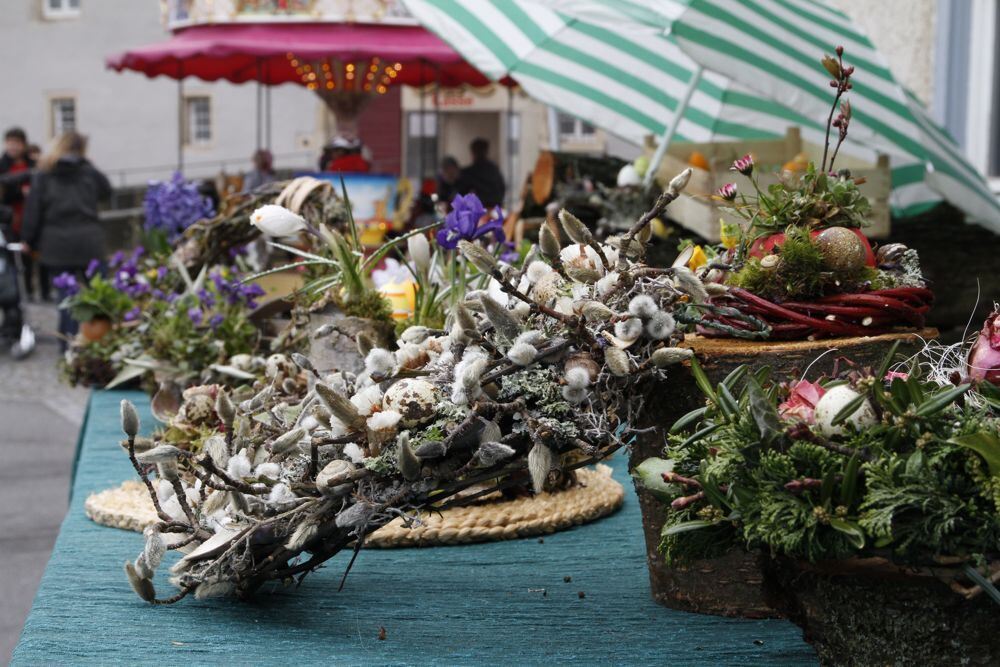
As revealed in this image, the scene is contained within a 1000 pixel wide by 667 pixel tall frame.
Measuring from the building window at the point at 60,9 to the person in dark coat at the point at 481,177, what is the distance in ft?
42.8

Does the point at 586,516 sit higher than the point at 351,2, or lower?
lower

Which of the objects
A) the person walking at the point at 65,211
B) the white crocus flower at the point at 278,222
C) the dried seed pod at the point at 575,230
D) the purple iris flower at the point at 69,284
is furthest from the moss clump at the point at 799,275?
the person walking at the point at 65,211

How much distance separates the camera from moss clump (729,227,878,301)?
1.84m

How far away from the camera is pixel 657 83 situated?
554 centimetres

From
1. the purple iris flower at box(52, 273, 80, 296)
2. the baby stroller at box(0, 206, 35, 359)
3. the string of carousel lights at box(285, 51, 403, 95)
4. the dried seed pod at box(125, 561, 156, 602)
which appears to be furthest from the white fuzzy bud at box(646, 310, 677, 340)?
the baby stroller at box(0, 206, 35, 359)

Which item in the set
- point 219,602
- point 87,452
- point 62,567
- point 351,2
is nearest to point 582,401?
point 219,602

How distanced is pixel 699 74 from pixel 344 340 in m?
2.42

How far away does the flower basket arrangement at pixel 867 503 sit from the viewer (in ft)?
4.34

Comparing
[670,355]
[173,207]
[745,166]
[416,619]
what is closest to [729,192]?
[745,166]

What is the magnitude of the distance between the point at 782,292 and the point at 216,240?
227 centimetres

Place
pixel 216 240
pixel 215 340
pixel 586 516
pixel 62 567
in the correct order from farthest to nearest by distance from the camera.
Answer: pixel 216 240 → pixel 215 340 → pixel 586 516 → pixel 62 567

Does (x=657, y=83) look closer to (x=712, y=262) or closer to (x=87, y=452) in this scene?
(x=87, y=452)

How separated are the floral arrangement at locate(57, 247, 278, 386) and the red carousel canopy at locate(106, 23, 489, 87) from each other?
4.38m

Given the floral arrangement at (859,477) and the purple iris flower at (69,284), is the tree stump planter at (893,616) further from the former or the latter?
the purple iris flower at (69,284)
